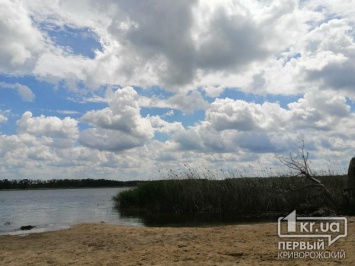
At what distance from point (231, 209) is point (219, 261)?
16.7 meters

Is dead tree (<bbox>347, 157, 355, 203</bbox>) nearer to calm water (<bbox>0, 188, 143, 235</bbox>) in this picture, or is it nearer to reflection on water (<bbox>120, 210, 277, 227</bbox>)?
reflection on water (<bbox>120, 210, 277, 227</bbox>)

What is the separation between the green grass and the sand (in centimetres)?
881

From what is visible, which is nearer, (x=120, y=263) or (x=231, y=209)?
(x=120, y=263)

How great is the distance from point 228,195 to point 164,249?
50.8 feet

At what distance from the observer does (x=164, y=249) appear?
9.66m

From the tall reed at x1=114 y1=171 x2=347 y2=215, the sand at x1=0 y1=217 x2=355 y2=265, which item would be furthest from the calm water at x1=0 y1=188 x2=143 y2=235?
the sand at x1=0 y1=217 x2=355 y2=265

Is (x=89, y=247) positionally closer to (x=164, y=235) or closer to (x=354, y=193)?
(x=164, y=235)

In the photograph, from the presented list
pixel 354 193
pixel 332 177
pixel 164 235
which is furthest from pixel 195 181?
pixel 164 235

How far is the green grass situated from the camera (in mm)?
21344

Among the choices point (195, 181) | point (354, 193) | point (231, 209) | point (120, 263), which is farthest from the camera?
point (195, 181)

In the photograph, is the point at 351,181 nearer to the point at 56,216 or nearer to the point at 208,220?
the point at 208,220

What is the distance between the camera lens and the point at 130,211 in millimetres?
28047

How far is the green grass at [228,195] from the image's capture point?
70.0ft

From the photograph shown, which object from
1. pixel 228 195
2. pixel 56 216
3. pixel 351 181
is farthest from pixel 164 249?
pixel 56 216
